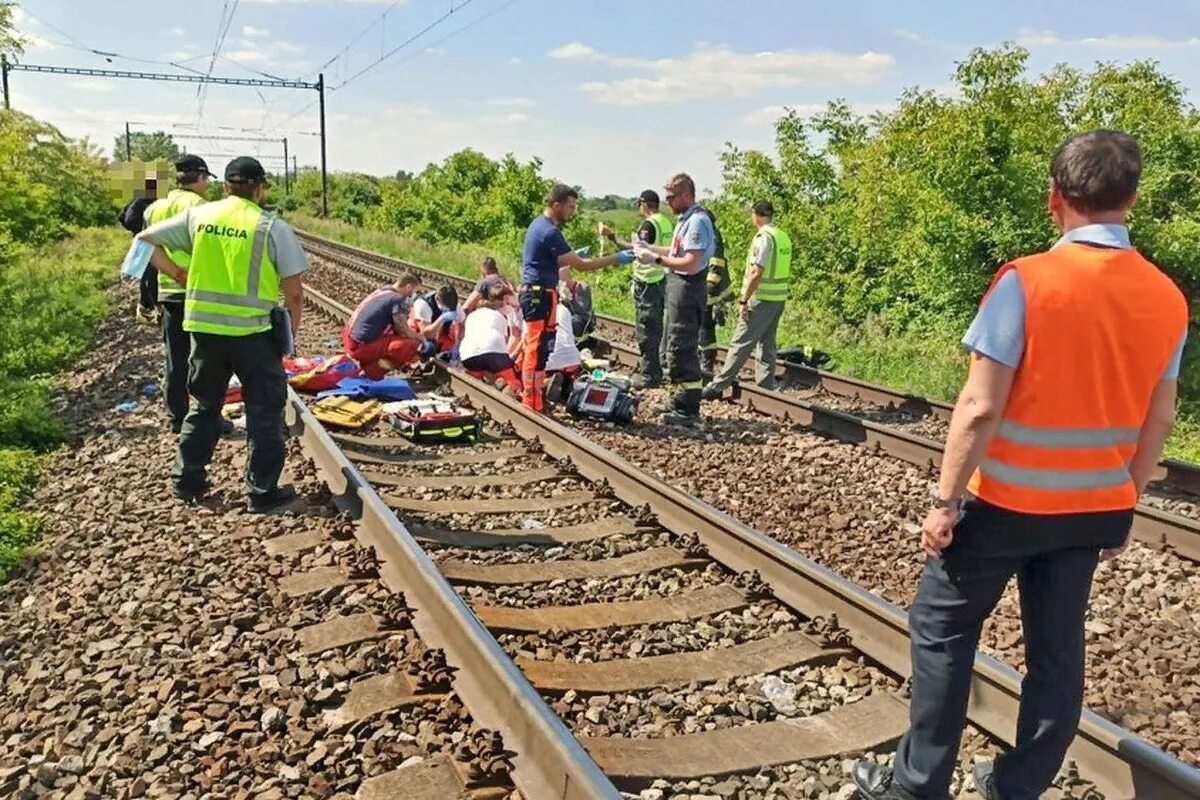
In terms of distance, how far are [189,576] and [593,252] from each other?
26930 mm

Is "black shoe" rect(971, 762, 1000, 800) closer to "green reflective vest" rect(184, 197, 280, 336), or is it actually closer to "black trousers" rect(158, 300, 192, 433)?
"green reflective vest" rect(184, 197, 280, 336)

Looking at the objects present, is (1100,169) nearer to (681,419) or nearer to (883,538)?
(883,538)

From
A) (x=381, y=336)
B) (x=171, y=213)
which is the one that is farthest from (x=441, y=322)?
(x=171, y=213)

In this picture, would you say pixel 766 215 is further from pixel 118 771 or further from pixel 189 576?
pixel 118 771

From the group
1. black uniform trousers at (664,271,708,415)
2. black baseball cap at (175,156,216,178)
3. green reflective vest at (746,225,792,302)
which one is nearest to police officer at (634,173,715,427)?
black uniform trousers at (664,271,708,415)

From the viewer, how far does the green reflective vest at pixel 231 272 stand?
5.66m

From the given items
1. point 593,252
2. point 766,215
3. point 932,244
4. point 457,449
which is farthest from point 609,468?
point 593,252

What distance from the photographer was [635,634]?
4449 millimetres

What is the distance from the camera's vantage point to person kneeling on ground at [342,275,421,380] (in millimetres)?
9594

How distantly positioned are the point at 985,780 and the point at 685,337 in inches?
233

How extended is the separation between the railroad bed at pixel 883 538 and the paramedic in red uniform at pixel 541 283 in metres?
0.55

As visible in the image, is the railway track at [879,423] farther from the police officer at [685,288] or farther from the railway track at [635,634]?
the railway track at [635,634]

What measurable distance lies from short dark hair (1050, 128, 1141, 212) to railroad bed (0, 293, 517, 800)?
2.41 metres

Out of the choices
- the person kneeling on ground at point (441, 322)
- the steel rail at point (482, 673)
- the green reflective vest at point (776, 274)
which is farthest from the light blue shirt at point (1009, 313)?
the person kneeling on ground at point (441, 322)
